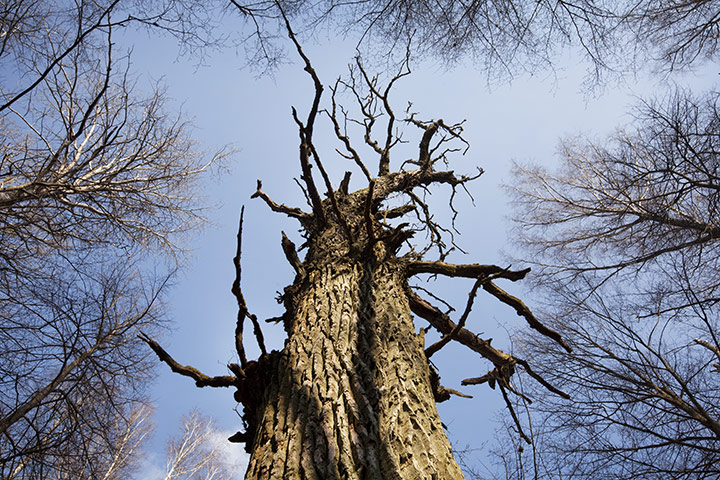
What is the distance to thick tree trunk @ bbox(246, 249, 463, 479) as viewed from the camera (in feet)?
4.11

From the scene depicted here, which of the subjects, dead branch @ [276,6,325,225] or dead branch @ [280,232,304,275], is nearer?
dead branch @ [276,6,325,225]

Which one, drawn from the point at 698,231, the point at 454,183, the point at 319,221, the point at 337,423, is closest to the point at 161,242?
the point at 319,221

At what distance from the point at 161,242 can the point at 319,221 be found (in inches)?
117

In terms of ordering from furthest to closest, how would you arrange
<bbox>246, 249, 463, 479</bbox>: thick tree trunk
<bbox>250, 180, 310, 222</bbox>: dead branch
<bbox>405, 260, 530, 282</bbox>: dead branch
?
<bbox>250, 180, 310, 222</bbox>: dead branch, <bbox>405, 260, 530, 282</bbox>: dead branch, <bbox>246, 249, 463, 479</bbox>: thick tree trunk

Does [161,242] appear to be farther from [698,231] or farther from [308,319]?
[698,231]

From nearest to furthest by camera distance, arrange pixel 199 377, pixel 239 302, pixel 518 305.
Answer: pixel 239 302
pixel 199 377
pixel 518 305

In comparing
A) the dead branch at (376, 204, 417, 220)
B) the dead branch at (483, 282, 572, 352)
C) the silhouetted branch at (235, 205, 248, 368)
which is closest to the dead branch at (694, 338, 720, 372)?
the dead branch at (483, 282, 572, 352)

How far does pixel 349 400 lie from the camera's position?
148 cm

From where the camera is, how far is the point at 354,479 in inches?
46.9

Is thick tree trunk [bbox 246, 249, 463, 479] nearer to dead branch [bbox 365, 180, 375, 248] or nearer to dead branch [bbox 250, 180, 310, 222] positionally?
dead branch [bbox 365, 180, 375, 248]

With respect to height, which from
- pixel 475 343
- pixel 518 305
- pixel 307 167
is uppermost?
pixel 307 167

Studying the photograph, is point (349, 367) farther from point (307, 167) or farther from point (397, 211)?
point (397, 211)

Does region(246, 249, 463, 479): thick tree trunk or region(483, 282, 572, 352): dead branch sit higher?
region(483, 282, 572, 352): dead branch

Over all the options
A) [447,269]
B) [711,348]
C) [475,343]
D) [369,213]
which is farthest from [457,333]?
[711,348]
